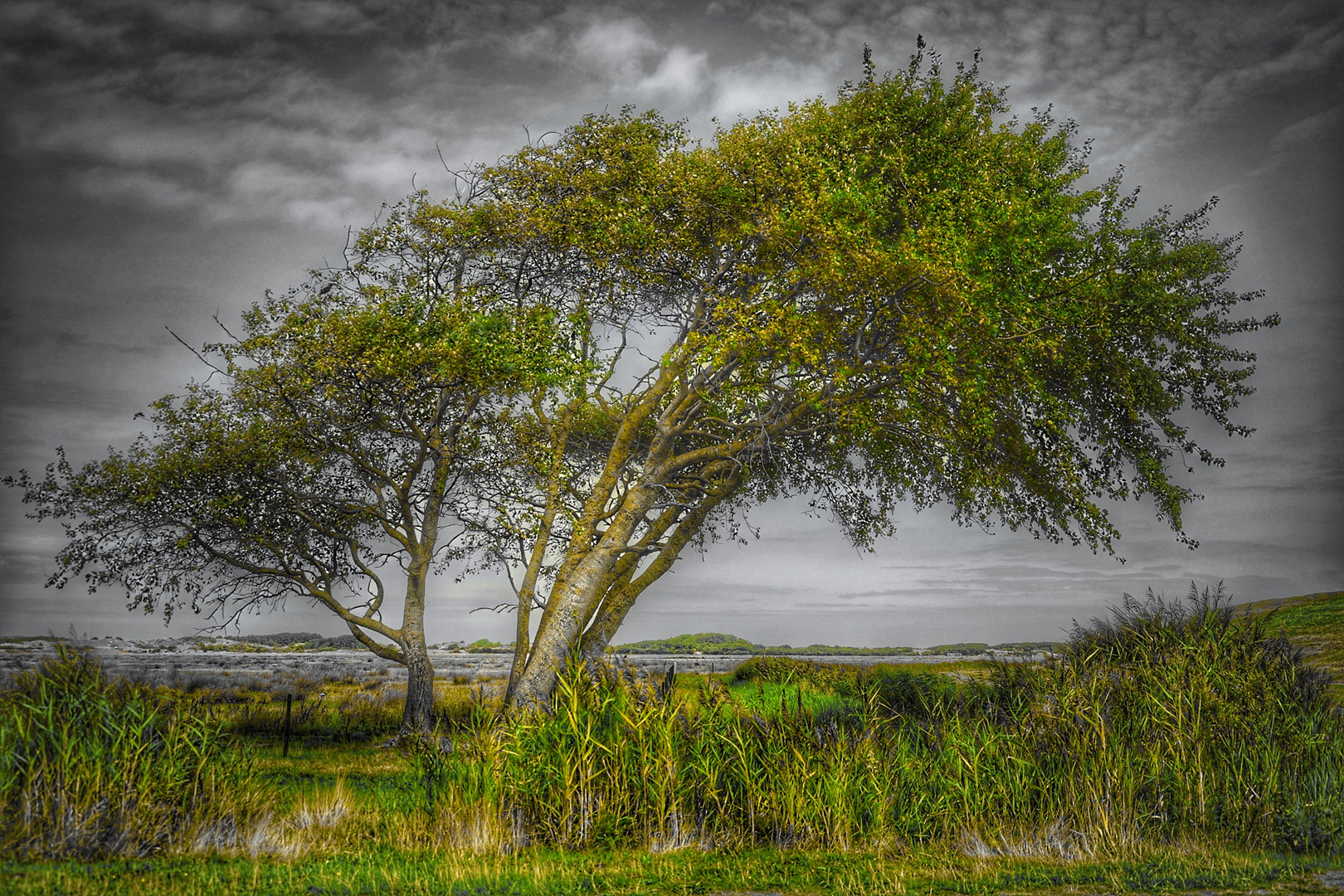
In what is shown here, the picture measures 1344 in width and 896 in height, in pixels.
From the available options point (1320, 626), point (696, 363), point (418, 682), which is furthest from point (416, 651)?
point (1320, 626)

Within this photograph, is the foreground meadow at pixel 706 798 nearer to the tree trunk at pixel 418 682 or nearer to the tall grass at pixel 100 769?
the tall grass at pixel 100 769

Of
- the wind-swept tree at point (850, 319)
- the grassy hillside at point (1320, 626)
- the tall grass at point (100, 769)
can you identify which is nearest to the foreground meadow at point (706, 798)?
the tall grass at point (100, 769)

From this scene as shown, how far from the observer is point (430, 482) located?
20.2 m

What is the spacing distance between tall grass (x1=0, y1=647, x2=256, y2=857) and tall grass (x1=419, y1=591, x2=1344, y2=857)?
103 inches

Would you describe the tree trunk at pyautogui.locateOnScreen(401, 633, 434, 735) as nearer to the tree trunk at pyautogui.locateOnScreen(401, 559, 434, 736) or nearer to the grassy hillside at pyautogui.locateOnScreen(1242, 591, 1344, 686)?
the tree trunk at pyautogui.locateOnScreen(401, 559, 434, 736)

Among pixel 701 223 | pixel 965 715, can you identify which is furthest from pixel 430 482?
pixel 965 715

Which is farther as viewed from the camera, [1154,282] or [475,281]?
[475,281]

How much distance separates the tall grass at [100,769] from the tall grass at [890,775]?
262 centimetres

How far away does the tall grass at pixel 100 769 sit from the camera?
792cm

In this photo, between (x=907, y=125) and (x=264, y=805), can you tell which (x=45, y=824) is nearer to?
(x=264, y=805)

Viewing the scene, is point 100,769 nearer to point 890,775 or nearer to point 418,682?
point 890,775

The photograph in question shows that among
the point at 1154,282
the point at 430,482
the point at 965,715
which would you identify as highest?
the point at 1154,282

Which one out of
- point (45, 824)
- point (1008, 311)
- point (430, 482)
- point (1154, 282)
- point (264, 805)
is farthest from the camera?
point (430, 482)

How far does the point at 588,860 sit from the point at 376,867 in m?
2.22
